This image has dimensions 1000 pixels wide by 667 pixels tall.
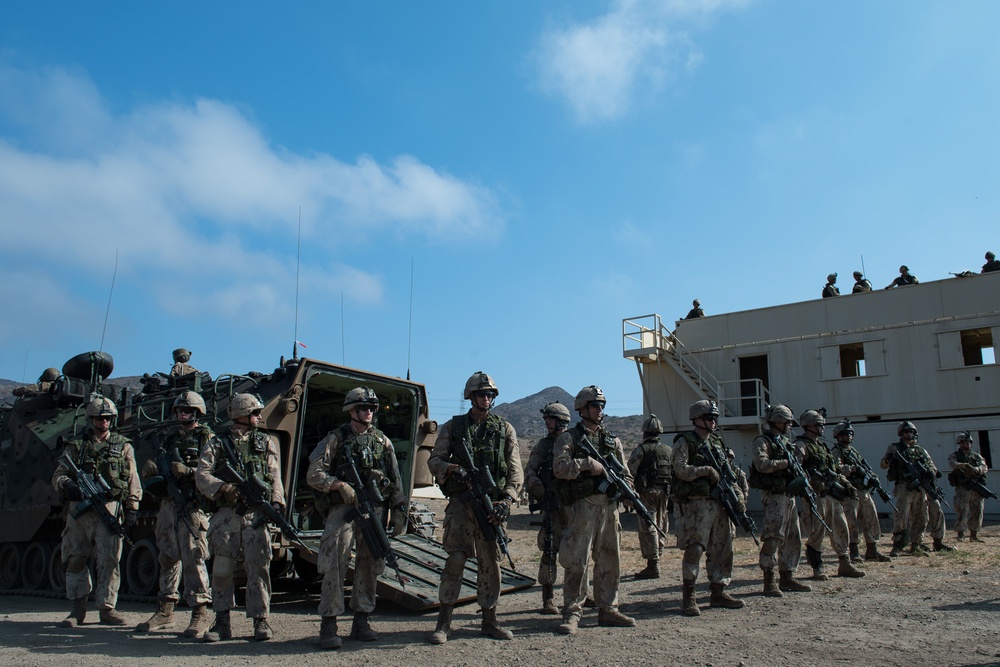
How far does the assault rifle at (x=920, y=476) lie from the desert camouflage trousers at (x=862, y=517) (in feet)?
3.93

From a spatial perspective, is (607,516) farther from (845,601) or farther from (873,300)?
(873,300)

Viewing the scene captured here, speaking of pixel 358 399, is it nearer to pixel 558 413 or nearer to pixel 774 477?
pixel 558 413

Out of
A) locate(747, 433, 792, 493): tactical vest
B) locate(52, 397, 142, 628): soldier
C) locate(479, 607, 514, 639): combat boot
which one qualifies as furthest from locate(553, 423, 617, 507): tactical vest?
locate(52, 397, 142, 628): soldier

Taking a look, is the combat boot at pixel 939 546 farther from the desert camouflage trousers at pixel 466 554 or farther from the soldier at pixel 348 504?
the soldier at pixel 348 504

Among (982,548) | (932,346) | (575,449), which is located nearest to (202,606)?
(575,449)

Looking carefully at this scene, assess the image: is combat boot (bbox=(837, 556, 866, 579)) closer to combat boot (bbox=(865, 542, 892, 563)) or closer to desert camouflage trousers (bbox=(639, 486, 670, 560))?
combat boot (bbox=(865, 542, 892, 563))

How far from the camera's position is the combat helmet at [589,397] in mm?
7364

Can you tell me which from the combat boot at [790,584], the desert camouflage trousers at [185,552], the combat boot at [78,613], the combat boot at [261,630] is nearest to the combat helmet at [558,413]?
the combat boot at [261,630]

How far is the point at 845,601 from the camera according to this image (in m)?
8.17

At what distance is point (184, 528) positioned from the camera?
24.6 ft

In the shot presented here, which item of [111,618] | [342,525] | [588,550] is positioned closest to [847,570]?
[588,550]

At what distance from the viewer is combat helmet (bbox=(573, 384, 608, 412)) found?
736cm

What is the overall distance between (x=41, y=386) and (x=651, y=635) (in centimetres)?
1069

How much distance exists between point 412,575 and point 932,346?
54.6 ft
